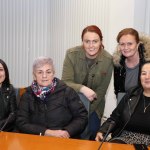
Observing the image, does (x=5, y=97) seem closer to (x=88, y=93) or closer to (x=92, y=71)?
(x=88, y=93)

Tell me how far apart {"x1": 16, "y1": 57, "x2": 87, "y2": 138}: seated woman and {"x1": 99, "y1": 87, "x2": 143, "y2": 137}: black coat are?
0.26 metres

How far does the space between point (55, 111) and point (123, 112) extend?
0.63m

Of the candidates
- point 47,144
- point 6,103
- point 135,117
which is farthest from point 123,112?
point 6,103

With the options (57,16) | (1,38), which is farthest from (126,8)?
(1,38)

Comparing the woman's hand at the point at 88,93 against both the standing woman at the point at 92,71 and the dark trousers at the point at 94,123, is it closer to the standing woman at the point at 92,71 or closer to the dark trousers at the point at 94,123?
the standing woman at the point at 92,71

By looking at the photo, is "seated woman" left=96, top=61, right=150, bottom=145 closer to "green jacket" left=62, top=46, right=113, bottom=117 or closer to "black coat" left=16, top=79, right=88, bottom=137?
"black coat" left=16, top=79, right=88, bottom=137

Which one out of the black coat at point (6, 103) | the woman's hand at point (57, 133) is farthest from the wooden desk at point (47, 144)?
the black coat at point (6, 103)

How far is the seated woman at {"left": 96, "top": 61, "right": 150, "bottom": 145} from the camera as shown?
7.89 ft

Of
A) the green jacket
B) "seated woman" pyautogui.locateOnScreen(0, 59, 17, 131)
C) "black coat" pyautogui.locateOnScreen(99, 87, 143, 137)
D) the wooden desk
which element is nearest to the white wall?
the green jacket

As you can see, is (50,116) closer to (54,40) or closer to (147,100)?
(147,100)

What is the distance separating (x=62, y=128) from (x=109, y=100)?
2236mm

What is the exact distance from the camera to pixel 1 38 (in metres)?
5.61

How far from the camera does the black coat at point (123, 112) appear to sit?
2.50 metres

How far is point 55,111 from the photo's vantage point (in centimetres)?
263
